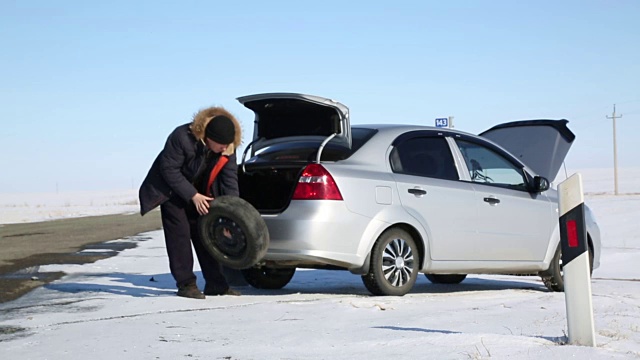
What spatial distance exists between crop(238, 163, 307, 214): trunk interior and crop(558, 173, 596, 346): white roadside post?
3.40 meters

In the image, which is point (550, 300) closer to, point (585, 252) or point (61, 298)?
point (585, 252)

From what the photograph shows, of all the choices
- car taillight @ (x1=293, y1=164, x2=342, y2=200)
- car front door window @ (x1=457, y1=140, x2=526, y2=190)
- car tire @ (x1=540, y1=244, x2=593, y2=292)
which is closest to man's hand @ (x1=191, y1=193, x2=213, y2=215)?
car taillight @ (x1=293, y1=164, x2=342, y2=200)

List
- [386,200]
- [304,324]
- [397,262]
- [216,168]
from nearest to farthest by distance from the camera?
[304,324], [216,168], [386,200], [397,262]

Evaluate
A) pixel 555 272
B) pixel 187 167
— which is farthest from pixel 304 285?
pixel 555 272

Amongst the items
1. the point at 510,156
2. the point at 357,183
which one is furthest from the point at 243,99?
the point at 510,156

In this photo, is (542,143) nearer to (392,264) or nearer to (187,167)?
(392,264)

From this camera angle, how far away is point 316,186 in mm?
8398

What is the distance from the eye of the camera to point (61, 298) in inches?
353

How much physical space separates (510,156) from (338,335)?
4.73 meters

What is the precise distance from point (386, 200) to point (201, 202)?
174 cm

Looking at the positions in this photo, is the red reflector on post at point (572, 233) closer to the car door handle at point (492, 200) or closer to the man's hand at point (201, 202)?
the man's hand at point (201, 202)

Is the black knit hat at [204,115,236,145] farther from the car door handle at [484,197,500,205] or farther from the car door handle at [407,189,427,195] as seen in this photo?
the car door handle at [484,197,500,205]

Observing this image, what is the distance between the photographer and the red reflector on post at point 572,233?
217 inches

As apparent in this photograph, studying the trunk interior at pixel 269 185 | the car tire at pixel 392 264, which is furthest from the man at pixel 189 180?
the car tire at pixel 392 264
